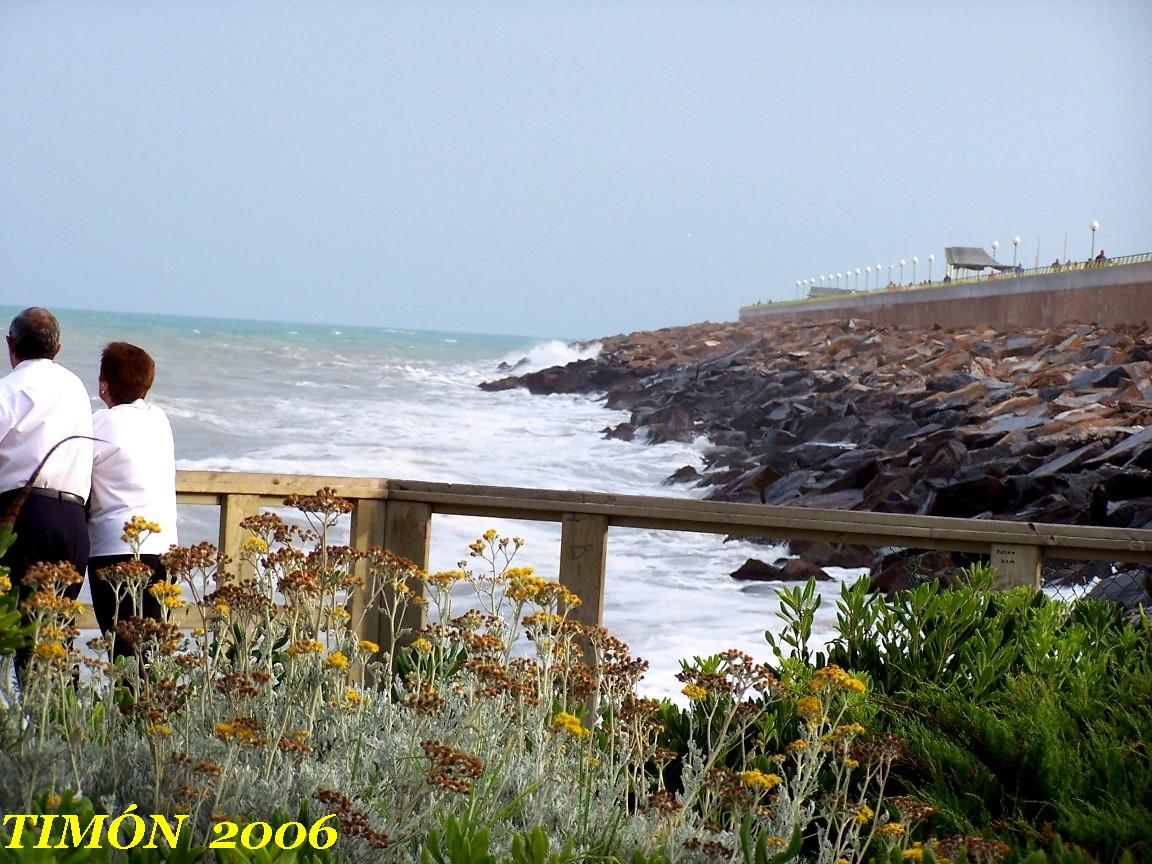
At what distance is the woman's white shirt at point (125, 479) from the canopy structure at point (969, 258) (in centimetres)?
5242

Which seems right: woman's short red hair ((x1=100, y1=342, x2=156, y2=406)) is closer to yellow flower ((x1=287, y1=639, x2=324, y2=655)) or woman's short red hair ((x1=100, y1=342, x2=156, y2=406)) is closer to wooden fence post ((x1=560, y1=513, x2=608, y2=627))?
wooden fence post ((x1=560, y1=513, x2=608, y2=627))

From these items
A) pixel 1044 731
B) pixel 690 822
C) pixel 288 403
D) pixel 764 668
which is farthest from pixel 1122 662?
pixel 288 403

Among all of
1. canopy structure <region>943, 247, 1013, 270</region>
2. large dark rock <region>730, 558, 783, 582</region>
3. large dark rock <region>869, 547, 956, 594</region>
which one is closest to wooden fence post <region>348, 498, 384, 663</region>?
large dark rock <region>869, 547, 956, 594</region>

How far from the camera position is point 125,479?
400 centimetres

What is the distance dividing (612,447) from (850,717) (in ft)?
68.3

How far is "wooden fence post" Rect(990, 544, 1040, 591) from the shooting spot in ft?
13.5

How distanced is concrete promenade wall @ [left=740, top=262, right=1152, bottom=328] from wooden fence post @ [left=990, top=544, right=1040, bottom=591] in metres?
18.0

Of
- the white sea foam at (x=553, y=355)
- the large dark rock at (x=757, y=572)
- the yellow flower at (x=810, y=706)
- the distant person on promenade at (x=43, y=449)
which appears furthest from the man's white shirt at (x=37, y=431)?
the white sea foam at (x=553, y=355)

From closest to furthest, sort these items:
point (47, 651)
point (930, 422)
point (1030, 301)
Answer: point (47, 651) < point (930, 422) < point (1030, 301)

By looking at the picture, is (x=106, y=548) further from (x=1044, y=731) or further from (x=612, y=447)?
(x=612, y=447)

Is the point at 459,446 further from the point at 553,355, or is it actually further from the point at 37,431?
the point at 37,431
